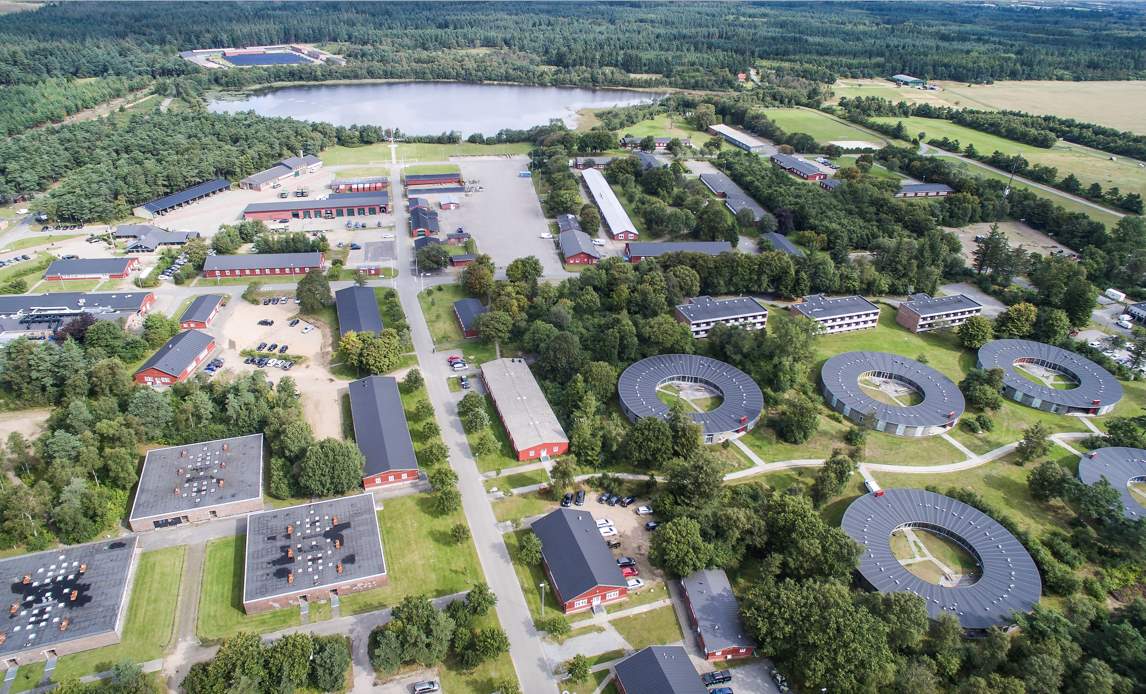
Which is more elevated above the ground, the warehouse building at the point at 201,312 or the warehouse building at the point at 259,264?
the warehouse building at the point at 259,264

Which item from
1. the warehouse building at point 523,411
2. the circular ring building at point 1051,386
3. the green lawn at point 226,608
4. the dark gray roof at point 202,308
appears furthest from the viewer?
the dark gray roof at point 202,308

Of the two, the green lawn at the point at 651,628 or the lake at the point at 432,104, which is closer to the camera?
the green lawn at the point at 651,628

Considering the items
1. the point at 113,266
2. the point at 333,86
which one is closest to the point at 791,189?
the point at 113,266

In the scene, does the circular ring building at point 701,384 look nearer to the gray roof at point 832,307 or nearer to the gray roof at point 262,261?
the gray roof at point 832,307

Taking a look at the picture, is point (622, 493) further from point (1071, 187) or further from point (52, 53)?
point (52, 53)

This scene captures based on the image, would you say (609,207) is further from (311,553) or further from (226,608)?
(226,608)

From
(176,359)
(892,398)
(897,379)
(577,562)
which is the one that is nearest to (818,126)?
(897,379)

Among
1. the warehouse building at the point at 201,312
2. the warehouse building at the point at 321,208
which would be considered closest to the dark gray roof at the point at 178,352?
the warehouse building at the point at 201,312
